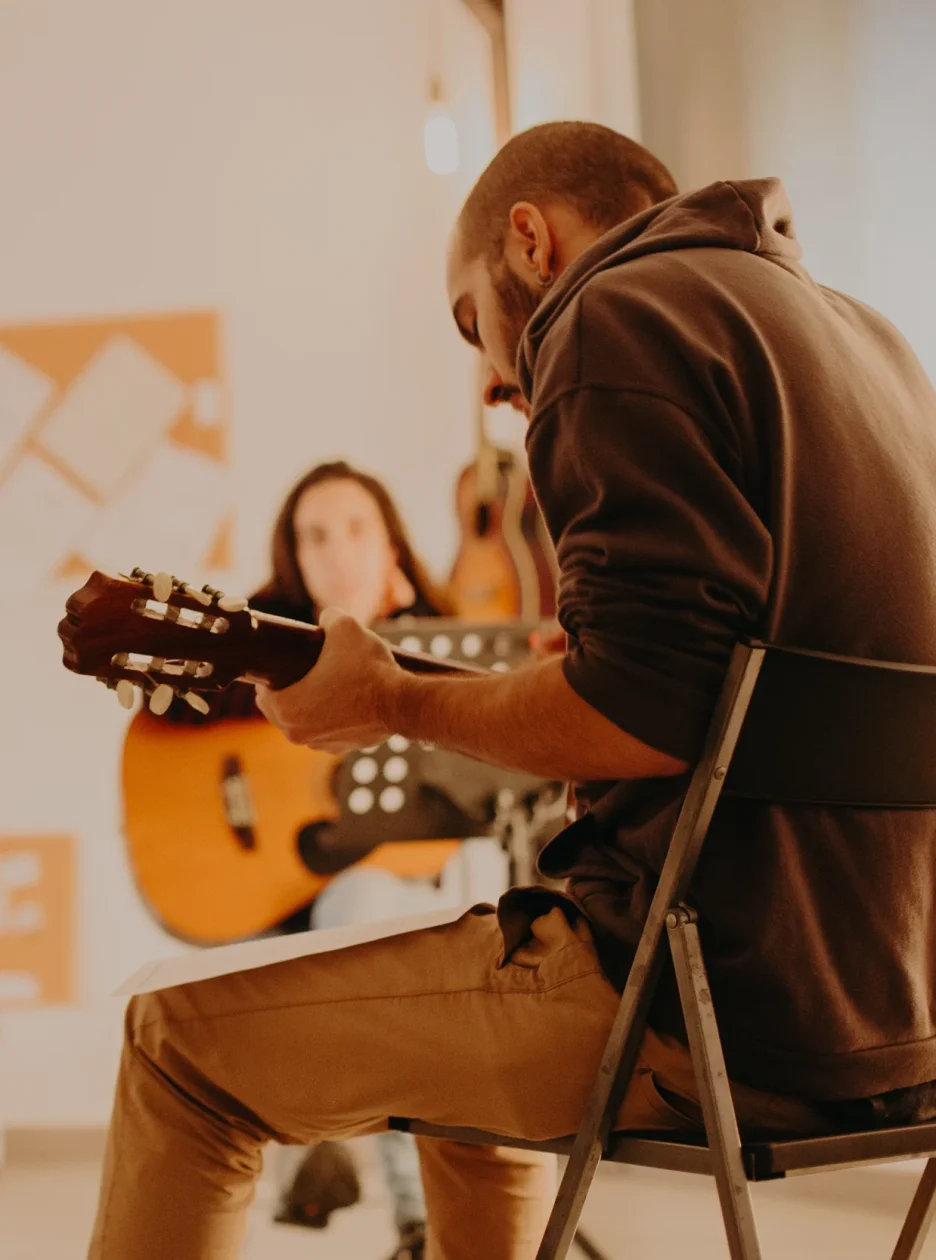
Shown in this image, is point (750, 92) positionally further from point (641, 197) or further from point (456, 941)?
point (456, 941)

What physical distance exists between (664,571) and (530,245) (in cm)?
50

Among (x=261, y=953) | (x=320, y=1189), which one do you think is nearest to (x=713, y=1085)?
(x=261, y=953)

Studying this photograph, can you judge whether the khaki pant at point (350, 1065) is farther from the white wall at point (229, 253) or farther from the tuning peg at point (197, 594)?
the white wall at point (229, 253)

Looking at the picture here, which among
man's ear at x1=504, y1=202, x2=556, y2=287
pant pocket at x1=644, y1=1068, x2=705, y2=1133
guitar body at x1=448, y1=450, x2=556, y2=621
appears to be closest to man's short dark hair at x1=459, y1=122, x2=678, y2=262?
man's ear at x1=504, y1=202, x2=556, y2=287

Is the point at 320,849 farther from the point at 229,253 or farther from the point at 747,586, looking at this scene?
the point at 747,586

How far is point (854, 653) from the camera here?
3.06ft

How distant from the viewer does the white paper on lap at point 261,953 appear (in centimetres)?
97

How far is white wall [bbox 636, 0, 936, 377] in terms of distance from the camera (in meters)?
2.08

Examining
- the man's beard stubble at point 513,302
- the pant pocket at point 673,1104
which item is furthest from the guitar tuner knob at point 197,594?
the pant pocket at point 673,1104

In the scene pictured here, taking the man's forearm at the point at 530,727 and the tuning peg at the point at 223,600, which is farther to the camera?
the tuning peg at the point at 223,600

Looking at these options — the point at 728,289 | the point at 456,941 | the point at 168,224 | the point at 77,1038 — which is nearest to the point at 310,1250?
the point at 77,1038

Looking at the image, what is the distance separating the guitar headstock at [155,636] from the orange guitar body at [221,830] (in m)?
1.05

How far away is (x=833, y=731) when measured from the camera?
0.88m

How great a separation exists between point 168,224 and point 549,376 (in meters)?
1.85
